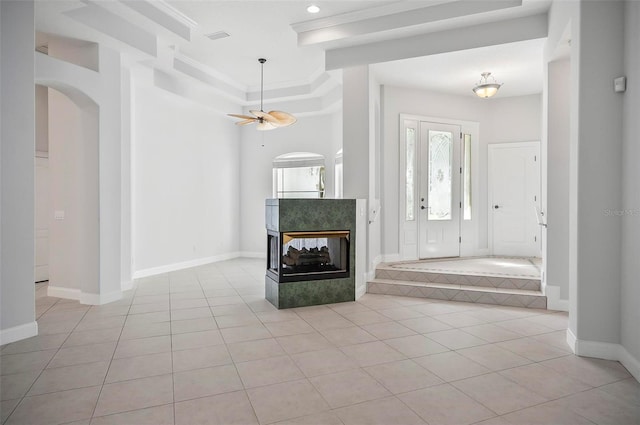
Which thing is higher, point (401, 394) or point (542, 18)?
point (542, 18)

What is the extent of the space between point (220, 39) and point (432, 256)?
15.8ft

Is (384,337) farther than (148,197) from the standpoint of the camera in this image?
No

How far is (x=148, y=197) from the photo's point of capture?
6.56m

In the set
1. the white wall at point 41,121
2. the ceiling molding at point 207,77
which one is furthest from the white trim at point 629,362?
the white wall at point 41,121

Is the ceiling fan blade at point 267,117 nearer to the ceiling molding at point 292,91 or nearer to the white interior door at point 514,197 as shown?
the ceiling molding at point 292,91

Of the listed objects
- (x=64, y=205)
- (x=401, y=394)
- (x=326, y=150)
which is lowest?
(x=401, y=394)

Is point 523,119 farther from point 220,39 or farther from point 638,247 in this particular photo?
point 220,39

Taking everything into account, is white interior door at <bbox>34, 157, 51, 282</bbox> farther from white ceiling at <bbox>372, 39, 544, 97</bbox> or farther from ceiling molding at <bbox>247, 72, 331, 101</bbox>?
white ceiling at <bbox>372, 39, 544, 97</bbox>

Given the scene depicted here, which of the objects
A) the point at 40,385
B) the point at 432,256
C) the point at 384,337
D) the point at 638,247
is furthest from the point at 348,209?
the point at 40,385

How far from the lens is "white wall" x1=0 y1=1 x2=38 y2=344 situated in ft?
11.3

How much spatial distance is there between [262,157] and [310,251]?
4.36m

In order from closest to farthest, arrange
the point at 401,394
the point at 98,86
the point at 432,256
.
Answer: the point at 401,394 → the point at 98,86 → the point at 432,256

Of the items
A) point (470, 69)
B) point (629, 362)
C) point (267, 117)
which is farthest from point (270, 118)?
point (629, 362)

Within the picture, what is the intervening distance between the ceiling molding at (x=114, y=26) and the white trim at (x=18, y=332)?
3.22 m
